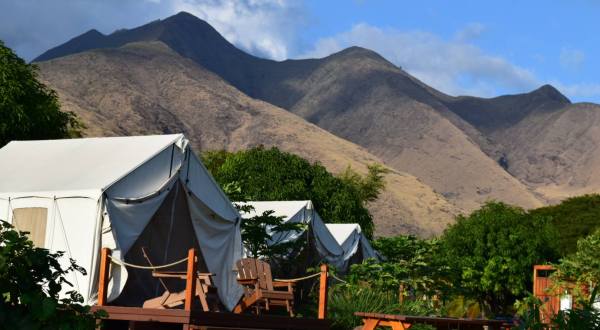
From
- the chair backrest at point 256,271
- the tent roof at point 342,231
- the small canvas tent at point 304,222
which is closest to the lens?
the chair backrest at point 256,271

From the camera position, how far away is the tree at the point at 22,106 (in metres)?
25.3

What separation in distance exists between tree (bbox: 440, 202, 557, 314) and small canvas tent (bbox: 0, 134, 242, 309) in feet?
50.9

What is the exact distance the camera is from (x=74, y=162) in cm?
1723

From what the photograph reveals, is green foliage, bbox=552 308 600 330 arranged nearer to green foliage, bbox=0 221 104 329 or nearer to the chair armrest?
green foliage, bbox=0 221 104 329

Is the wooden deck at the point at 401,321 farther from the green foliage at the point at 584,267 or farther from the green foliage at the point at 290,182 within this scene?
the green foliage at the point at 290,182

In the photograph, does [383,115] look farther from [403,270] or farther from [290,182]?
[403,270]

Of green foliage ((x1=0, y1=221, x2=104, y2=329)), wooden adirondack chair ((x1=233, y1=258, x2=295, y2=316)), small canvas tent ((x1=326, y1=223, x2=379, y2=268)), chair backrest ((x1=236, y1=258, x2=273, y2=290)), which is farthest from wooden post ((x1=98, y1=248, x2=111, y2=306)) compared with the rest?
small canvas tent ((x1=326, y1=223, x2=379, y2=268))

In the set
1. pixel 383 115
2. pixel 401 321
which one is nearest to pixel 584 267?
pixel 401 321

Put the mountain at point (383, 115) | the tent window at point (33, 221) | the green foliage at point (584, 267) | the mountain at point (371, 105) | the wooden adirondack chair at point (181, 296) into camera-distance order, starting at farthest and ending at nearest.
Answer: the mountain at point (371, 105) < the mountain at point (383, 115) < the green foliage at point (584, 267) < the tent window at point (33, 221) < the wooden adirondack chair at point (181, 296)

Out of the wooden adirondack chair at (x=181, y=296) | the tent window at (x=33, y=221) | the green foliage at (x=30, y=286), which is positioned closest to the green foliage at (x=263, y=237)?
the tent window at (x=33, y=221)

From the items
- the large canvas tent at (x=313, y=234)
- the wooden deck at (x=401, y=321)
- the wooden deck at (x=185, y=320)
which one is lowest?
the wooden deck at (x=185, y=320)

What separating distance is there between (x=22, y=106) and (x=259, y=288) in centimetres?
1206

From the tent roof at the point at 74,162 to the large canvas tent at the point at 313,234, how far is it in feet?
18.4

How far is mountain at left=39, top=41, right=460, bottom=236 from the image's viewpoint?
100375mm
